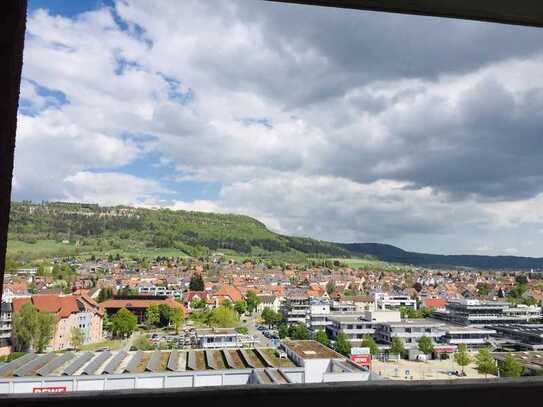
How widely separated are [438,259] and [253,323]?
3.03ft

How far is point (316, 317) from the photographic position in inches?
74.4

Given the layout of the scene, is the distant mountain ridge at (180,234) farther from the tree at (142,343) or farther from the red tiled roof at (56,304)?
the tree at (142,343)

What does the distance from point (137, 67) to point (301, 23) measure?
29.4 inches

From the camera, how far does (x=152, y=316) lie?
176 centimetres

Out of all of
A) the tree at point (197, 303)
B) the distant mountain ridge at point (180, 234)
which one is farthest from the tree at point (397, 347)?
the tree at point (197, 303)

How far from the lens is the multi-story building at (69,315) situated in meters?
1.65

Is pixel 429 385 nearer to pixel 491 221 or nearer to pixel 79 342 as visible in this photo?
pixel 491 221

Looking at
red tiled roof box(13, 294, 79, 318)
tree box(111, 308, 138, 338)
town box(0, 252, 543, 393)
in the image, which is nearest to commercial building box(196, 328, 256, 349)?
town box(0, 252, 543, 393)

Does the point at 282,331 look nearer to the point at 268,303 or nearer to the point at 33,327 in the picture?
the point at 268,303

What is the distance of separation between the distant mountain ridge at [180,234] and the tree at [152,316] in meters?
0.26

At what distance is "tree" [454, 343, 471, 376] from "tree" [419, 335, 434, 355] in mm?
96

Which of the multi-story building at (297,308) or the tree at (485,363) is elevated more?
the multi-story building at (297,308)

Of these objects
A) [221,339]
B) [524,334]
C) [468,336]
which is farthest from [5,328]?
[524,334]

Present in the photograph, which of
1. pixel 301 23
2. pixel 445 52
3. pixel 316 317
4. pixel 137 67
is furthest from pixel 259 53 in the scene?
A: pixel 316 317
